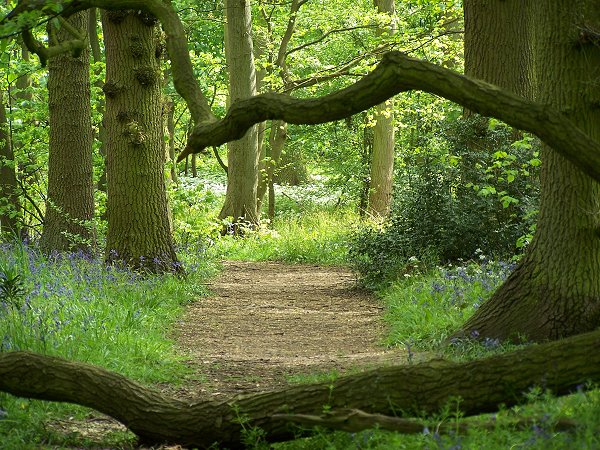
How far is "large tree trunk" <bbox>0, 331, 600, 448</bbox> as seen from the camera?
176 inches

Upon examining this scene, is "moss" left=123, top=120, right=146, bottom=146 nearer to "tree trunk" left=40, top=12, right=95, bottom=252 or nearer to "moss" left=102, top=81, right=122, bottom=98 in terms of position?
"moss" left=102, top=81, right=122, bottom=98

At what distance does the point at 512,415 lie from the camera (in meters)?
4.48

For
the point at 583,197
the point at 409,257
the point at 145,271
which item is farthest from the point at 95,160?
the point at 583,197

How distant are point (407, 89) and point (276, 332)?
547 cm

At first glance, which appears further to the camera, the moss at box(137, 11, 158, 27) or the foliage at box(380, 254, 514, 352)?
the moss at box(137, 11, 158, 27)

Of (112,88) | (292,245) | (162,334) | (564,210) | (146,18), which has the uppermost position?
(146,18)

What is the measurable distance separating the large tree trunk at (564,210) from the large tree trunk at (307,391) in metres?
2.42

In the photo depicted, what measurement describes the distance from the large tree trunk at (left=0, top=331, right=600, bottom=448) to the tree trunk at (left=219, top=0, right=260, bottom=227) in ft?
47.6

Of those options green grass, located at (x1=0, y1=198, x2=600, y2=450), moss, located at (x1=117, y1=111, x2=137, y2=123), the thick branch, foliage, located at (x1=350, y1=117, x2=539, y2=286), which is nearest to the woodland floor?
green grass, located at (x1=0, y1=198, x2=600, y2=450)

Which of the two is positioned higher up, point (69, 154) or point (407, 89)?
point (69, 154)

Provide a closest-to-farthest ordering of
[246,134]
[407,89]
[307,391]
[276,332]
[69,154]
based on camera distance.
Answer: [307,391] < [407,89] < [276,332] < [69,154] < [246,134]

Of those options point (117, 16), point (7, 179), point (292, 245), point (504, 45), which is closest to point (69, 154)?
point (117, 16)

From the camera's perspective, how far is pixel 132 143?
1156cm

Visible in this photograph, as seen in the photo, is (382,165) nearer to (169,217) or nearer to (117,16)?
(169,217)
